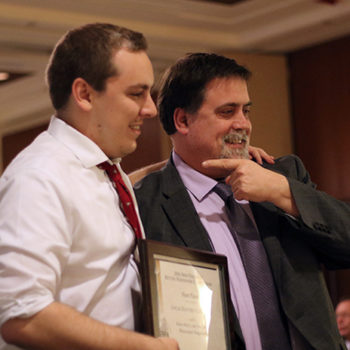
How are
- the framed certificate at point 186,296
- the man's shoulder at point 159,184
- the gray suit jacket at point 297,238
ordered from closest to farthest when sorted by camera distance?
the framed certificate at point 186,296 < the gray suit jacket at point 297,238 < the man's shoulder at point 159,184

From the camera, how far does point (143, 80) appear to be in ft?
5.29

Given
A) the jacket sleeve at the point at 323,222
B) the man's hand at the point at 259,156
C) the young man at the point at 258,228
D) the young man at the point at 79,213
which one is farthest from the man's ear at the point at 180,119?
the young man at the point at 79,213

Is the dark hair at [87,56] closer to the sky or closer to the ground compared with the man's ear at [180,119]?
closer to the sky

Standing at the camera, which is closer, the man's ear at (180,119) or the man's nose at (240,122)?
the man's nose at (240,122)

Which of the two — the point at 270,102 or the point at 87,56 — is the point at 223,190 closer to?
the point at 87,56

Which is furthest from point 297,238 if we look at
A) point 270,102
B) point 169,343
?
point 270,102

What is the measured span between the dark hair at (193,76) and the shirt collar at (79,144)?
80 centimetres

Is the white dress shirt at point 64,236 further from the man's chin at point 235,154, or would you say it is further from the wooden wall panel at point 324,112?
the wooden wall panel at point 324,112

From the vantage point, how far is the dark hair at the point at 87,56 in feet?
5.15

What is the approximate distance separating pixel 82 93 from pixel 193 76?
0.83 metres

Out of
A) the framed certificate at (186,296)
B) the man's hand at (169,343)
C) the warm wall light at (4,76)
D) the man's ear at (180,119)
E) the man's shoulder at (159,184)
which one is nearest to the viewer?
the man's hand at (169,343)

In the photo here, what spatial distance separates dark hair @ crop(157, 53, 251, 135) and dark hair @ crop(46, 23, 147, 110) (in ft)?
2.31

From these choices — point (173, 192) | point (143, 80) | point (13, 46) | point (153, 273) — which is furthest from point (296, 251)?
point (13, 46)

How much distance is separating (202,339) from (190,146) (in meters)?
0.81
